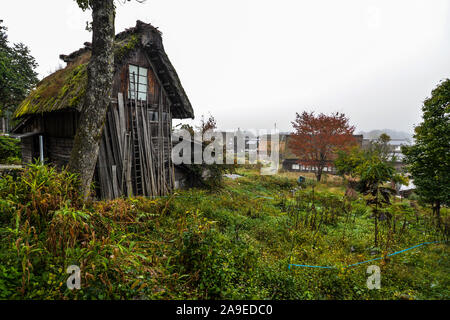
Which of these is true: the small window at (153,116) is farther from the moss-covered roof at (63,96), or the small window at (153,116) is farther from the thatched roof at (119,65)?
the moss-covered roof at (63,96)

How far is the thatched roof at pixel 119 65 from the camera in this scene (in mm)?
6801

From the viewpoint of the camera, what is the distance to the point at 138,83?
8.02m

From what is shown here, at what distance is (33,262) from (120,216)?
1855 mm

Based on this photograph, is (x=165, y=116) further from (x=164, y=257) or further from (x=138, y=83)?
(x=164, y=257)

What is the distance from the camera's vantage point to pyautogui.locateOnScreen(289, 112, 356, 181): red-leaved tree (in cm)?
1848

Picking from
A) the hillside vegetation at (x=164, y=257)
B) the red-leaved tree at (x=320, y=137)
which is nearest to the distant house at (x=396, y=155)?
the red-leaved tree at (x=320, y=137)

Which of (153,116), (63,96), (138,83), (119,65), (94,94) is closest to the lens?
(94,94)

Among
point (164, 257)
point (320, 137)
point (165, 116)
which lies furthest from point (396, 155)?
point (164, 257)

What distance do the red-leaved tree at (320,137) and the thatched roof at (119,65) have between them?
13305 mm

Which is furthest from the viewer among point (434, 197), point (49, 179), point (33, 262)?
point (434, 197)

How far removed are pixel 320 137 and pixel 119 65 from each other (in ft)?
55.4
